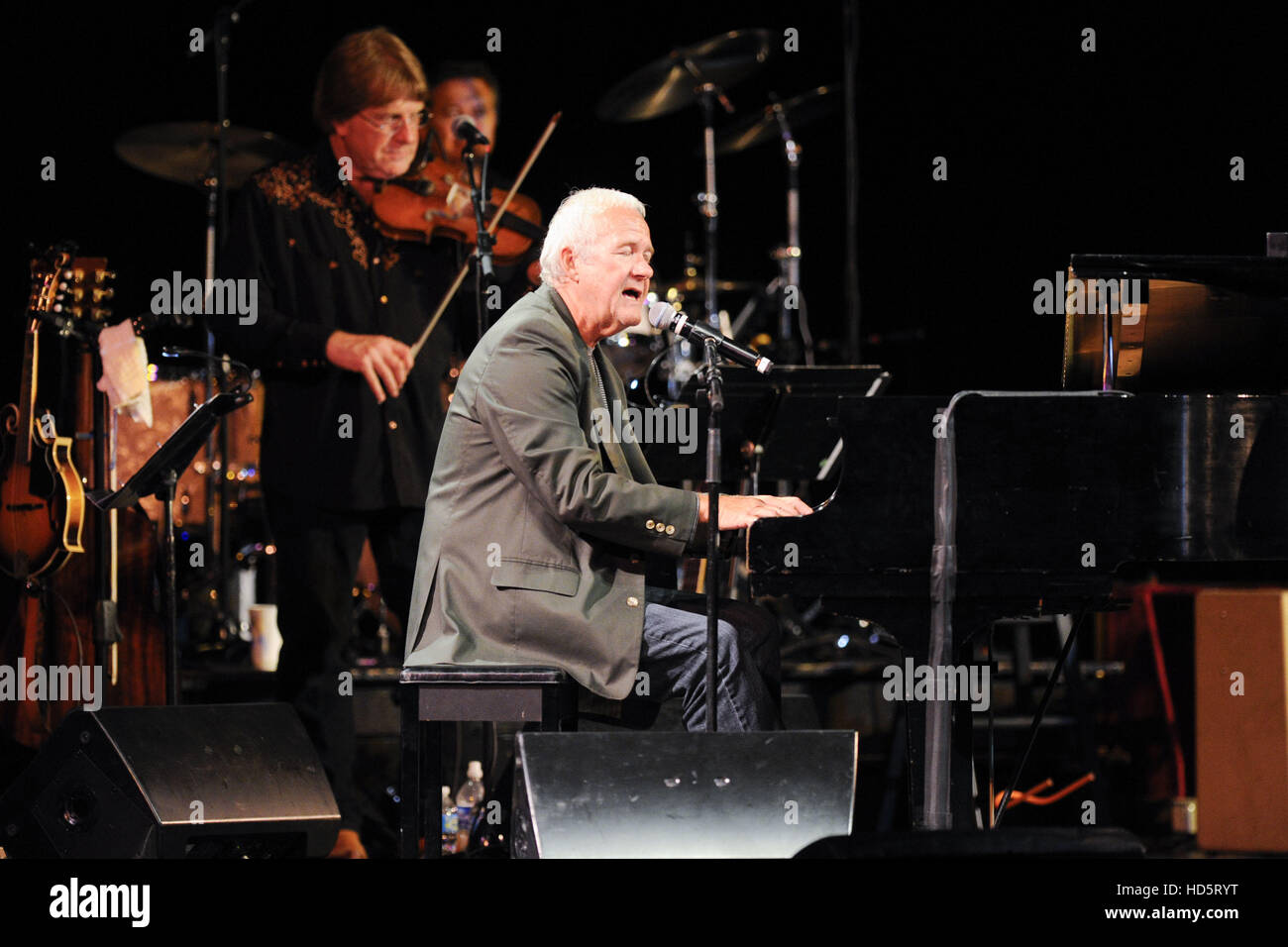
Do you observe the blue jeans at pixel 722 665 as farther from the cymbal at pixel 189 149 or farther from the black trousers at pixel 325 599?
the cymbal at pixel 189 149

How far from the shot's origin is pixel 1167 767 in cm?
564

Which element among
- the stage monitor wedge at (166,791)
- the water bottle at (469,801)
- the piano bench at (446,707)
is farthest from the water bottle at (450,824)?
the piano bench at (446,707)

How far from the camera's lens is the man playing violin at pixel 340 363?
438 cm

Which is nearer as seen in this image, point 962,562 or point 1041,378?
point 962,562

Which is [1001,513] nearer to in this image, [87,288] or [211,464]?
[87,288]

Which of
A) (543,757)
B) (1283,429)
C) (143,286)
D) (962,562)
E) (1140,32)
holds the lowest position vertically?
(543,757)

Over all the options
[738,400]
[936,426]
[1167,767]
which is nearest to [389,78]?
[738,400]

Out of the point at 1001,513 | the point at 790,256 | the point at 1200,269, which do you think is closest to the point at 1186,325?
the point at 1200,269

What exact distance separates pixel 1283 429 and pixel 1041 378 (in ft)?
11.1

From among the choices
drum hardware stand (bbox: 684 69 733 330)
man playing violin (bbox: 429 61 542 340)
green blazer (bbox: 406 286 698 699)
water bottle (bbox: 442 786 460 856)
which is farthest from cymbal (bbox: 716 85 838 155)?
green blazer (bbox: 406 286 698 699)

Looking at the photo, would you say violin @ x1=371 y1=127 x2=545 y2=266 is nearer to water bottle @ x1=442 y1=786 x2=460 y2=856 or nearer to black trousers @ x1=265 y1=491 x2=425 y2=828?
black trousers @ x1=265 y1=491 x2=425 y2=828

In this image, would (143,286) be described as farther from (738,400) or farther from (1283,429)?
(1283,429)

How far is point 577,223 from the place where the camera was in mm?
3490

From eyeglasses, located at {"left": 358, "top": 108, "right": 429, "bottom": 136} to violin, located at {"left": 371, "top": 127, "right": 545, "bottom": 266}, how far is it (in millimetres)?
72
